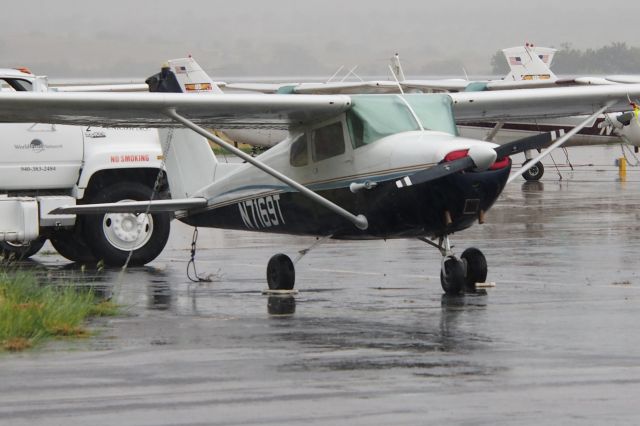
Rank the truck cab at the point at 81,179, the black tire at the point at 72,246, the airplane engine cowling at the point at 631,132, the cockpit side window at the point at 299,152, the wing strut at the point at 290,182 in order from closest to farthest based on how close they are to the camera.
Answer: the wing strut at the point at 290,182, the cockpit side window at the point at 299,152, the truck cab at the point at 81,179, the black tire at the point at 72,246, the airplane engine cowling at the point at 631,132

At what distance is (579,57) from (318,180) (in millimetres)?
104389

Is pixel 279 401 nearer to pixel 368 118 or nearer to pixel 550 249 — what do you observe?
pixel 368 118

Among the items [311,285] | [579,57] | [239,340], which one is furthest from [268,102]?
[579,57]

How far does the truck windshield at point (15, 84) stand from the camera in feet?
55.4

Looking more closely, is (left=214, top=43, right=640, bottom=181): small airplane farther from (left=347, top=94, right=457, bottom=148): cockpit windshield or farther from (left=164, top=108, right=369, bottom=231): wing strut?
(left=164, top=108, right=369, bottom=231): wing strut

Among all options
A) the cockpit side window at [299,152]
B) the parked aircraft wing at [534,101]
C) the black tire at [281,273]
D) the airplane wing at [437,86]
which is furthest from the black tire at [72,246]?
the airplane wing at [437,86]

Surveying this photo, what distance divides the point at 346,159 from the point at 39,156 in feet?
16.1

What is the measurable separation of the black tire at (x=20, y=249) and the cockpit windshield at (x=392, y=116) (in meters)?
5.80

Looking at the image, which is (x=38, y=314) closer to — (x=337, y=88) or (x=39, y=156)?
(x=39, y=156)

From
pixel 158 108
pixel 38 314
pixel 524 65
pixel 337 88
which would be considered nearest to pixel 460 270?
pixel 158 108

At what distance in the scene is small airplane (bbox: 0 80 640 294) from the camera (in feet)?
40.4

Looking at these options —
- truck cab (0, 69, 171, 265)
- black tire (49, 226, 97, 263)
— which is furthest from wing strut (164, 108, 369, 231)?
black tire (49, 226, 97, 263)

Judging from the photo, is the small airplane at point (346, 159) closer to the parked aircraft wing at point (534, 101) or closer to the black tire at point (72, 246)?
the parked aircraft wing at point (534, 101)

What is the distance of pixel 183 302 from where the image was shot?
12.9 metres
